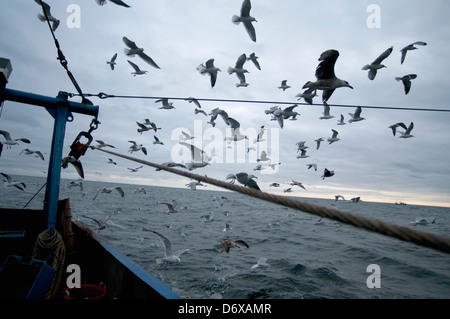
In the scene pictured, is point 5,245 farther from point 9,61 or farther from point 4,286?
point 9,61

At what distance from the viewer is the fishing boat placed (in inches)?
125

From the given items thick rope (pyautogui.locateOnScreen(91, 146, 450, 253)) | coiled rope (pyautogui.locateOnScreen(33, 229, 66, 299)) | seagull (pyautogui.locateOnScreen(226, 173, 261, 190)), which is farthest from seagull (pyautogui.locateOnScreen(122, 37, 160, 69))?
thick rope (pyautogui.locateOnScreen(91, 146, 450, 253))

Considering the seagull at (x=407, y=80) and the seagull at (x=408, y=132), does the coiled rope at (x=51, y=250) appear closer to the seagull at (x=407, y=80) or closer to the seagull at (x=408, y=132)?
the seagull at (x=407, y=80)

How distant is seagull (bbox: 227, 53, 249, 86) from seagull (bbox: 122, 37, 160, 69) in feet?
11.0

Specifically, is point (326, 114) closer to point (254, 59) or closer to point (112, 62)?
point (254, 59)

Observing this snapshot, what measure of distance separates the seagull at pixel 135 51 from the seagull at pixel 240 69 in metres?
3.35

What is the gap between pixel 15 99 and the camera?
3.95 meters

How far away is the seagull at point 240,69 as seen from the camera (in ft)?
34.3

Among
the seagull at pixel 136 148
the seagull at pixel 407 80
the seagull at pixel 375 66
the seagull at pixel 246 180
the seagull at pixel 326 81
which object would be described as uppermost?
the seagull at pixel 375 66

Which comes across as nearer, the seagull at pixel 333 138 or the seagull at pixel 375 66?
the seagull at pixel 375 66

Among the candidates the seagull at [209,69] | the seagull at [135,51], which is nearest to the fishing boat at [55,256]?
the seagull at [135,51]

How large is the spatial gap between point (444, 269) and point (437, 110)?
9494 millimetres

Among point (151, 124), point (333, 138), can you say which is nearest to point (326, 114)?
point (333, 138)
